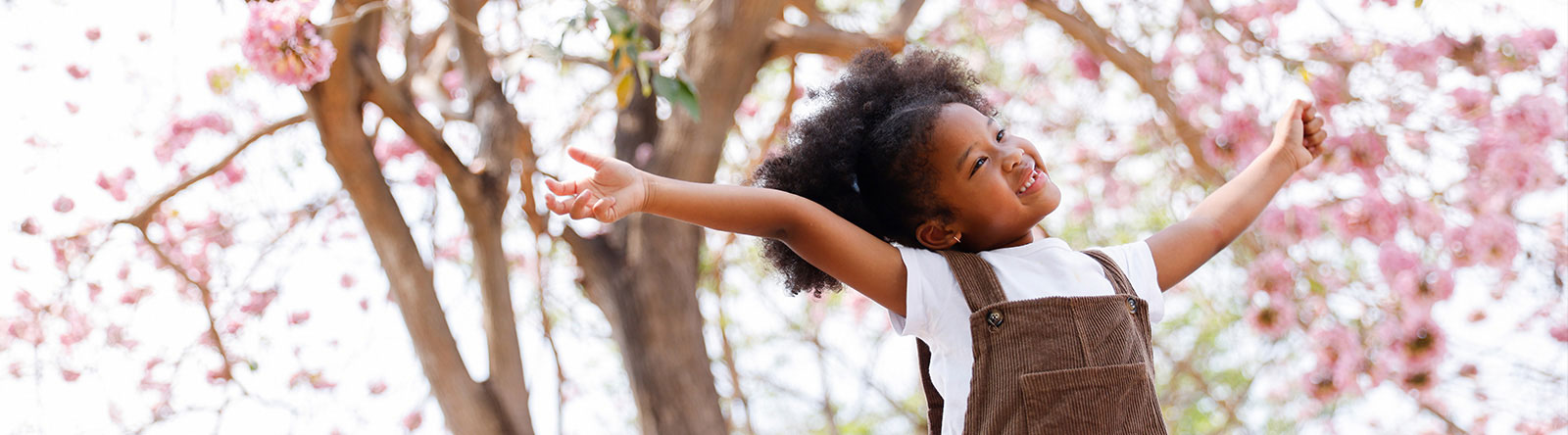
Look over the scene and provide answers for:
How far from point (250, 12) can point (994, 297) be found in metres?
1.30

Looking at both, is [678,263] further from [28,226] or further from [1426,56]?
[1426,56]

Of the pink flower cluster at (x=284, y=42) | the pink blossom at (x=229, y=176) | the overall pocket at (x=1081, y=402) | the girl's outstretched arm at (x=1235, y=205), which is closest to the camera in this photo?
the overall pocket at (x=1081, y=402)

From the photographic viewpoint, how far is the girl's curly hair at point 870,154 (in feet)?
4.42

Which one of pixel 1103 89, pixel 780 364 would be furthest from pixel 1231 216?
pixel 780 364

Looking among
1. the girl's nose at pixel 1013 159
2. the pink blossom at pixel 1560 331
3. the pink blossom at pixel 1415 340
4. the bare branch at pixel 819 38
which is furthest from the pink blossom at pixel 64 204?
the pink blossom at pixel 1560 331

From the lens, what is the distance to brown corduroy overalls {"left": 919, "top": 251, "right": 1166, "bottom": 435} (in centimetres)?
126

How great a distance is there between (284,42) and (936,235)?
1116mm

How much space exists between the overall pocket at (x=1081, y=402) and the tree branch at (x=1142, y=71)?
1683mm

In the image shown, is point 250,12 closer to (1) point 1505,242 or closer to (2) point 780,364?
(1) point 1505,242

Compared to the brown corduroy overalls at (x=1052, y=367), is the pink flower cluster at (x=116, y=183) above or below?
below

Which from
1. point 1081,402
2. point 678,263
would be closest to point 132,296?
point 678,263

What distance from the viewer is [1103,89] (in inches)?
157

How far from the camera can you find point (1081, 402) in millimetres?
1267

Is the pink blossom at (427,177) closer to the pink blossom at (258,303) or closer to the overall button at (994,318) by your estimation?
the pink blossom at (258,303)
